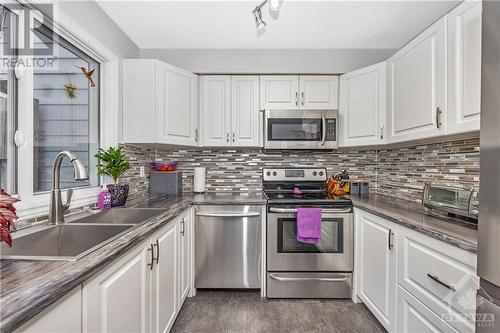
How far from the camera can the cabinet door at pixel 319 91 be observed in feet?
8.57

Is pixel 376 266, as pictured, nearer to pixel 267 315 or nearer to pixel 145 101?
pixel 267 315

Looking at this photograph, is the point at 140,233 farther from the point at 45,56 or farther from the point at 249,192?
the point at 249,192

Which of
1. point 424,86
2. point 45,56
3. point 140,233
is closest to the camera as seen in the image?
point 140,233

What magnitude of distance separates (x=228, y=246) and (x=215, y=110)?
1367mm

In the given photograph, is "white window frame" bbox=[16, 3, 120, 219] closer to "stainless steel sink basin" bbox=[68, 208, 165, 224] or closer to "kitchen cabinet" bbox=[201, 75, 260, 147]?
"stainless steel sink basin" bbox=[68, 208, 165, 224]

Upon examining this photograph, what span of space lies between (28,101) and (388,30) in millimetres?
2731

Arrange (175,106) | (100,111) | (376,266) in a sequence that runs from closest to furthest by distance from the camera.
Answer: (376,266)
(100,111)
(175,106)

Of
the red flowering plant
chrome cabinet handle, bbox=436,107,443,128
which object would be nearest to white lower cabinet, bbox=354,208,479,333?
chrome cabinet handle, bbox=436,107,443,128

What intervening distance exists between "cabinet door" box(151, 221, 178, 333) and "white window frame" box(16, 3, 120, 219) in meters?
0.66

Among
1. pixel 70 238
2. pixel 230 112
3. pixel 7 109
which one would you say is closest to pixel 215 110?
pixel 230 112

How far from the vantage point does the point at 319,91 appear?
2619 mm

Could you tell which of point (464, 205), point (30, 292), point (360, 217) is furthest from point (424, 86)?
point (30, 292)

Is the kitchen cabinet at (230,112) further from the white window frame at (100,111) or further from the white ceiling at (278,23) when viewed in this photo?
the white window frame at (100,111)

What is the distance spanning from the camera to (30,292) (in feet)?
2.07
